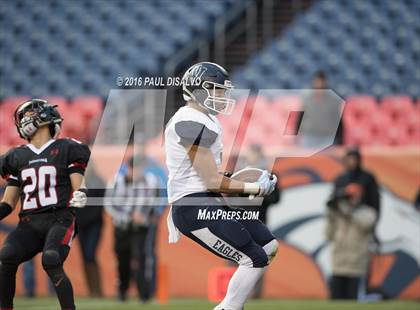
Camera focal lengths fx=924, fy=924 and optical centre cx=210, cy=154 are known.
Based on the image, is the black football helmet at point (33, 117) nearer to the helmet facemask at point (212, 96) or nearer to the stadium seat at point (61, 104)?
the helmet facemask at point (212, 96)

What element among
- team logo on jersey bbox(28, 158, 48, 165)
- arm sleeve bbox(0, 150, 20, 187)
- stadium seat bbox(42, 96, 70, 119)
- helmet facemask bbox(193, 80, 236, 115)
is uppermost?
helmet facemask bbox(193, 80, 236, 115)

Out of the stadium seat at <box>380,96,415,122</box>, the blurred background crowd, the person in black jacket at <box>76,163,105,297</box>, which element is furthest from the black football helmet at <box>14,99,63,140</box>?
the stadium seat at <box>380,96,415,122</box>

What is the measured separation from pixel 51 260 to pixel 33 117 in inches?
41.7

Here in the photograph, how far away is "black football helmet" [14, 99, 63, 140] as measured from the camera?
645 centimetres

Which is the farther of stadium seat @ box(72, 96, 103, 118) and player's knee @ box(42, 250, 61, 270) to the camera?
stadium seat @ box(72, 96, 103, 118)

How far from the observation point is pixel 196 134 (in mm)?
5781

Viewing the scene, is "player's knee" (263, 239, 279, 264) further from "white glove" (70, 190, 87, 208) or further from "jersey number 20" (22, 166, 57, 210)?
"jersey number 20" (22, 166, 57, 210)

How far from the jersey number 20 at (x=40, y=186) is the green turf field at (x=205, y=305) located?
282 centimetres

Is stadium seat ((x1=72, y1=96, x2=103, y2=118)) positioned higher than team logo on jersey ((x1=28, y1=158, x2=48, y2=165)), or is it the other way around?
team logo on jersey ((x1=28, y1=158, x2=48, y2=165))

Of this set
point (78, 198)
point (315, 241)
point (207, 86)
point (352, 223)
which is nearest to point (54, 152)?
point (78, 198)

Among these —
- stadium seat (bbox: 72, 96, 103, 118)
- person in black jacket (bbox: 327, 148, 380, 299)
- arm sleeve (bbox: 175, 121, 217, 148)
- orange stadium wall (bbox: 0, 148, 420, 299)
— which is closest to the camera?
arm sleeve (bbox: 175, 121, 217, 148)

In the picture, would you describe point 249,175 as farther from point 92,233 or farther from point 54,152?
point 92,233

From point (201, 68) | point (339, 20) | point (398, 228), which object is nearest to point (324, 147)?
point (398, 228)

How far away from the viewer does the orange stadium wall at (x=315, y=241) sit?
417 inches
